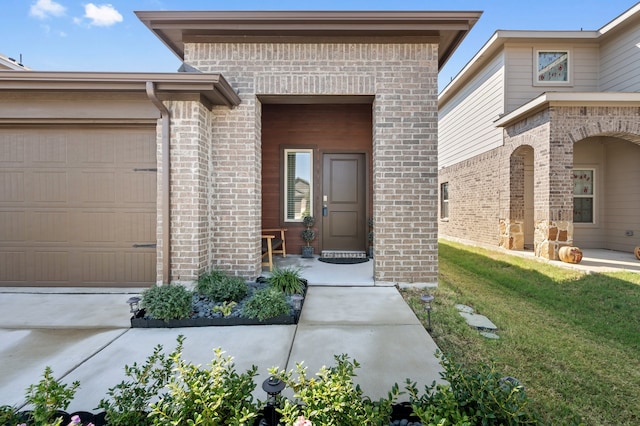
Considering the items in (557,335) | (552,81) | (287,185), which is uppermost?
(552,81)

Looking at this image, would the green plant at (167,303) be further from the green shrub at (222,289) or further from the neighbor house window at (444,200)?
the neighbor house window at (444,200)

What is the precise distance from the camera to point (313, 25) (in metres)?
4.18

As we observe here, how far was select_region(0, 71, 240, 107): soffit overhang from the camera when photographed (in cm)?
360

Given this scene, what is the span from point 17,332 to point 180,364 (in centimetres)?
262

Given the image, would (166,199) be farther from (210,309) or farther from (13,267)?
(13,267)

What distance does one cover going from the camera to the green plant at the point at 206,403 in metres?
1.25

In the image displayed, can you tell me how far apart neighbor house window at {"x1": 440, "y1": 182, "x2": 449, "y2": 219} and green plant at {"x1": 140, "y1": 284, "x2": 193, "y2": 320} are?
36.2 feet

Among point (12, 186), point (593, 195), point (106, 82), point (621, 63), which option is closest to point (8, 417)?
point (106, 82)

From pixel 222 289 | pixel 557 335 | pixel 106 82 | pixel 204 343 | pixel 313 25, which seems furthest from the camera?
pixel 313 25

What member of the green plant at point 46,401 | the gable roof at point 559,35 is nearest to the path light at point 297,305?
the green plant at point 46,401

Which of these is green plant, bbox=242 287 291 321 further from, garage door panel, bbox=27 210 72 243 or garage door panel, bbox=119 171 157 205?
garage door panel, bbox=27 210 72 243

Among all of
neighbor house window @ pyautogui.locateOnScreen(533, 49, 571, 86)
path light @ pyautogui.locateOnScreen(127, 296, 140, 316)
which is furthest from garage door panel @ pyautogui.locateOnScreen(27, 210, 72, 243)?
neighbor house window @ pyautogui.locateOnScreen(533, 49, 571, 86)

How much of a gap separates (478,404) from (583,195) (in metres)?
9.79

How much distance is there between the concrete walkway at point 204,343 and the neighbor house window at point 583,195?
7.85 m
